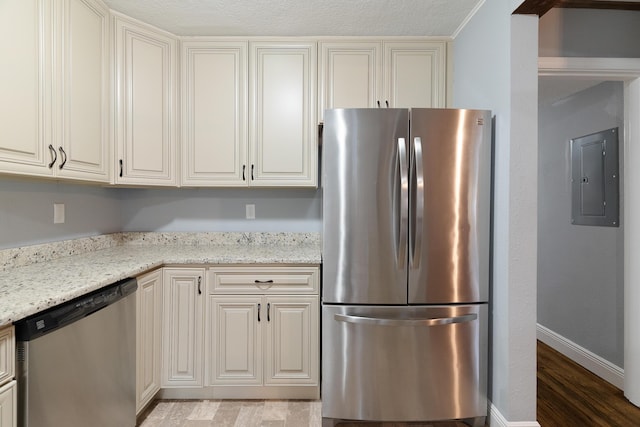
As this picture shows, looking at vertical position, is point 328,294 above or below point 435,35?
below

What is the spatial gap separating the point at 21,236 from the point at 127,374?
0.91 m

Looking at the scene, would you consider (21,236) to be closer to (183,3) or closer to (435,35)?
(183,3)

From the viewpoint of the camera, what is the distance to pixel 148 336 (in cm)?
Result: 196

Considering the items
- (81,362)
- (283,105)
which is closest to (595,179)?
(283,105)

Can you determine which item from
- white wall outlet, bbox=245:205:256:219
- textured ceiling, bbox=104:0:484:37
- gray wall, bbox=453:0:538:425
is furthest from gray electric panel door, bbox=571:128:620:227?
white wall outlet, bbox=245:205:256:219

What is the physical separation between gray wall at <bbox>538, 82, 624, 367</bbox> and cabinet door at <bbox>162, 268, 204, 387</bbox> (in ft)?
9.36

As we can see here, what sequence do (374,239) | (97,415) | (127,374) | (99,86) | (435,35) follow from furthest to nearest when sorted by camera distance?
(435,35) → (99,86) → (374,239) → (127,374) → (97,415)

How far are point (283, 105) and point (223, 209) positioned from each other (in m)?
0.96

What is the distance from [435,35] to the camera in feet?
7.90

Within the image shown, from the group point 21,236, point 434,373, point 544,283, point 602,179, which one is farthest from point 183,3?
point 544,283

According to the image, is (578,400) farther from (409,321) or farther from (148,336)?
(148,336)

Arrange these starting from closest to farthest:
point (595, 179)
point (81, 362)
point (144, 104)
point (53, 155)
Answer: point (81, 362)
point (53, 155)
point (144, 104)
point (595, 179)

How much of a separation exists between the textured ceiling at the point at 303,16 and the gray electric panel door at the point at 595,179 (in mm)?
1397

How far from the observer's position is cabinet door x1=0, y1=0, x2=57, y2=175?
1.39 metres
